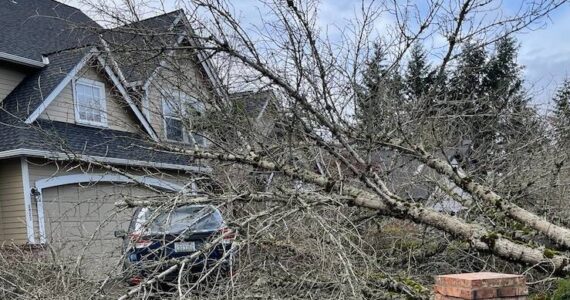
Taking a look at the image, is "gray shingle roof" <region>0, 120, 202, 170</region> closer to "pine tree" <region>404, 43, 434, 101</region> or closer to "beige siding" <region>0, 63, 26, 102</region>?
"beige siding" <region>0, 63, 26, 102</region>

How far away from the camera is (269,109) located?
A: 639cm

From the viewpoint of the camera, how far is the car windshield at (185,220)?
16.4ft

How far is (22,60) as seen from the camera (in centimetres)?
1173

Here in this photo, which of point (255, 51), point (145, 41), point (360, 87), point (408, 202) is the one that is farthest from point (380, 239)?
point (145, 41)

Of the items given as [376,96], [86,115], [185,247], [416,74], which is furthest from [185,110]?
[86,115]

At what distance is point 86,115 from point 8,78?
1813 millimetres

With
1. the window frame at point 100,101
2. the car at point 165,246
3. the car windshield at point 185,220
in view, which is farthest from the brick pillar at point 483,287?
the window frame at point 100,101

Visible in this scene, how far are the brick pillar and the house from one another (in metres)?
3.31

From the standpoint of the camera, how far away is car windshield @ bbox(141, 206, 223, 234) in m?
4.99

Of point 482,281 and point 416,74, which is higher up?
point 416,74

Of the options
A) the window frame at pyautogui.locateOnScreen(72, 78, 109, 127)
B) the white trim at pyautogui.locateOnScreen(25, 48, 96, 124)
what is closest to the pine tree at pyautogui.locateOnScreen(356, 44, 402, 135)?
the white trim at pyautogui.locateOnScreen(25, 48, 96, 124)

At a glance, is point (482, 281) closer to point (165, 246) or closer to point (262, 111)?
point (165, 246)

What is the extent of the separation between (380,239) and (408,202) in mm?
1085

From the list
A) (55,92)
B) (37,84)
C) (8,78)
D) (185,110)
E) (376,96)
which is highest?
(8,78)
